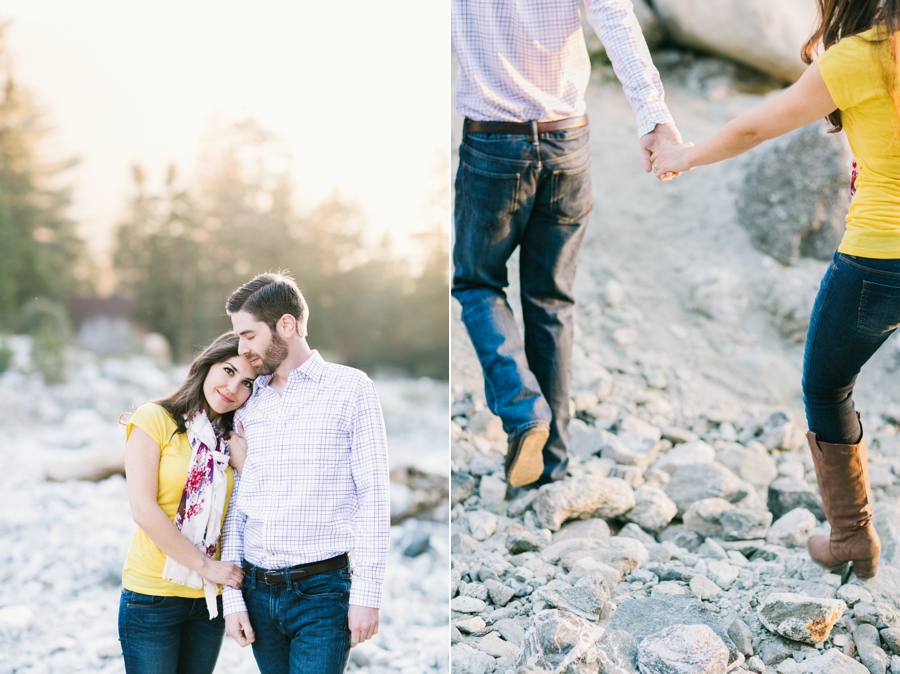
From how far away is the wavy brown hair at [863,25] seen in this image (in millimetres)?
1666

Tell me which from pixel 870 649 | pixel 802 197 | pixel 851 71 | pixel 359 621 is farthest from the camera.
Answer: pixel 802 197

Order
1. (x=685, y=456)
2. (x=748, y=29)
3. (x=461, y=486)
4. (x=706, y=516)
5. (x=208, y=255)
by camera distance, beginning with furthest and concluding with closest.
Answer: (x=208, y=255) < (x=748, y=29) < (x=685, y=456) < (x=461, y=486) < (x=706, y=516)

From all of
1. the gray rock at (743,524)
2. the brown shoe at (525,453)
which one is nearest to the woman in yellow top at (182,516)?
the brown shoe at (525,453)

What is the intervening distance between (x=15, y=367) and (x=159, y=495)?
300 inches

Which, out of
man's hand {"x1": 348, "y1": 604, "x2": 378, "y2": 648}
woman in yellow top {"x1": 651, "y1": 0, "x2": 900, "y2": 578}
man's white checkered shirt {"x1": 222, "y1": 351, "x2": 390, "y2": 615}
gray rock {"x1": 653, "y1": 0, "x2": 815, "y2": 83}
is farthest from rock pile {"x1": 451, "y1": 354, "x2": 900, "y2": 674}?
gray rock {"x1": 653, "y1": 0, "x2": 815, "y2": 83}

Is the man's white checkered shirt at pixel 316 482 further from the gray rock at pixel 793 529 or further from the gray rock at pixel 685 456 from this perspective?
the gray rock at pixel 685 456

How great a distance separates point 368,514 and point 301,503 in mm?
162

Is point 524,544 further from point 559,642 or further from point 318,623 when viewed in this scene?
point 318,623

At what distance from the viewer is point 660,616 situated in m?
2.12

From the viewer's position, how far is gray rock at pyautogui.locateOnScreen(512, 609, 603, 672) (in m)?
1.92

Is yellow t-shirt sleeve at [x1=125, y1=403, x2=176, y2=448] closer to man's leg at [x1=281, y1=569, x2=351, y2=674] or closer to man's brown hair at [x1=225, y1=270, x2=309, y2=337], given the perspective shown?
man's brown hair at [x1=225, y1=270, x2=309, y2=337]

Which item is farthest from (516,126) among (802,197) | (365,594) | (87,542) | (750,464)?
(87,542)

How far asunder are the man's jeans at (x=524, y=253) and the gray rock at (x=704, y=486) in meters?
0.59

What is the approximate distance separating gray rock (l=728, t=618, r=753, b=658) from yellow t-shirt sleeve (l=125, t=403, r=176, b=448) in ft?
5.01
